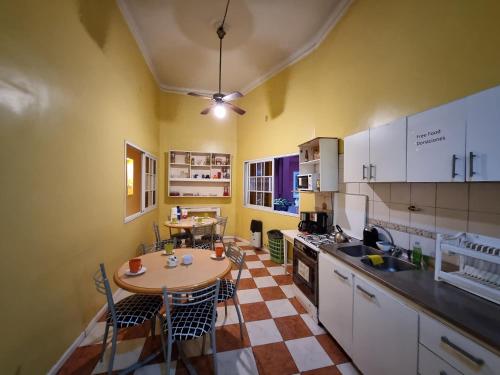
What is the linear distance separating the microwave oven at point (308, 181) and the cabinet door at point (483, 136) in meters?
1.76

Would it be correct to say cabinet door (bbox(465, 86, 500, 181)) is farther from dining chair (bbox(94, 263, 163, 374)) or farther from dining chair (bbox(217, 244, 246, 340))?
dining chair (bbox(94, 263, 163, 374))

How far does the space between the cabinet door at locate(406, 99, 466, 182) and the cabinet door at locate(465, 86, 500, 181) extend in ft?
0.12

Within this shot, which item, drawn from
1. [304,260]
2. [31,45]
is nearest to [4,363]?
[31,45]

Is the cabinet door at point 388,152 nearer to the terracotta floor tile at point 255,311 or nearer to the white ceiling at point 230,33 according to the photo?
the terracotta floor tile at point 255,311

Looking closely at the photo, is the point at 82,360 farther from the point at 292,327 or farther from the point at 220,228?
the point at 220,228

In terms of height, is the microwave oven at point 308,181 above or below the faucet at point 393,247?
above

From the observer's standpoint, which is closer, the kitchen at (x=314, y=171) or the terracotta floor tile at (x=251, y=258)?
the kitchen at (x=314, y=171)

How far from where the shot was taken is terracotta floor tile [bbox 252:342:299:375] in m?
1.64

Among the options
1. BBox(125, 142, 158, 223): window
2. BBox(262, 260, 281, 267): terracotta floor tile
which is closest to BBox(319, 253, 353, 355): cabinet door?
BBox(262, 260, 281, 267): terracotta floor tile

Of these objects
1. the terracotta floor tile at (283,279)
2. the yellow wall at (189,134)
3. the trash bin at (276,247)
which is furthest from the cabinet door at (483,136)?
the yellow wall at (189,134)

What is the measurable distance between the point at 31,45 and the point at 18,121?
0.51 meters

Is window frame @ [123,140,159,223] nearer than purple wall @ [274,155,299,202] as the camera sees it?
Yes

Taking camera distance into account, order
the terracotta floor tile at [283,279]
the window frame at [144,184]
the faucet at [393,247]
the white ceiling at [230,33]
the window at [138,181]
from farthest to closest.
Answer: the window at [138,181] → the terracotta floor tile at [283,279] → the window frame at [144,184] → the white ceiling at [230,33] → the faucet at [393,247]

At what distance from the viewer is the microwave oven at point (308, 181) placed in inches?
114
